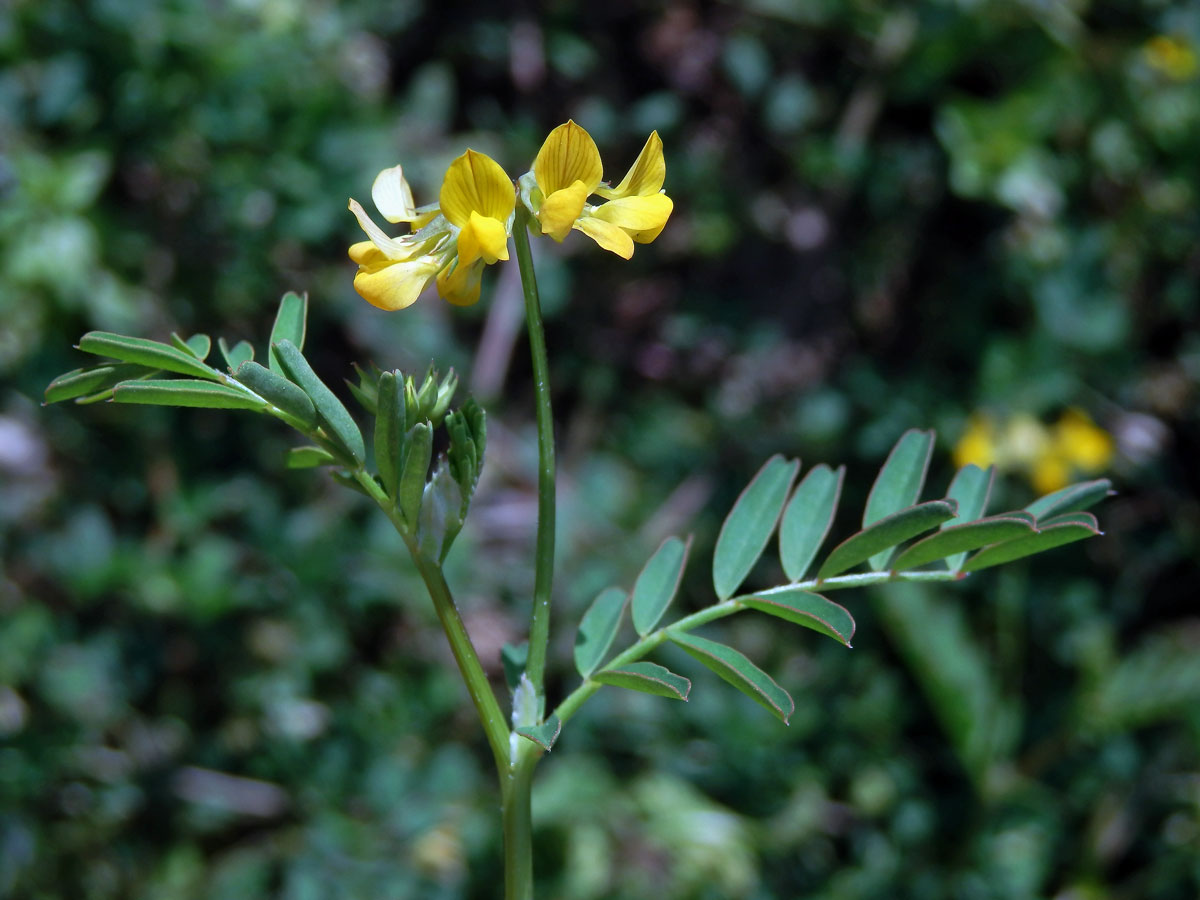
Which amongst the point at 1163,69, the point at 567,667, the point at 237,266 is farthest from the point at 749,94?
the point at 567,667

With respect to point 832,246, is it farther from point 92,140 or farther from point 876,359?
point 92,140

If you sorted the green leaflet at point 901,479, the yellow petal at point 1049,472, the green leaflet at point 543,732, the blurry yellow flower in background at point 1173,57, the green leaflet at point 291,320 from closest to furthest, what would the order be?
the green leaflet at point 543,732 < the green leaflet at point 291,320 < the green leaflet at point 901,479 < the yellow petal at point 1049,472 < the blurry yellow flower in background at point 1173,57

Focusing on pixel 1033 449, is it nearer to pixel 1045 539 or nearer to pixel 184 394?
pixel 1045 539

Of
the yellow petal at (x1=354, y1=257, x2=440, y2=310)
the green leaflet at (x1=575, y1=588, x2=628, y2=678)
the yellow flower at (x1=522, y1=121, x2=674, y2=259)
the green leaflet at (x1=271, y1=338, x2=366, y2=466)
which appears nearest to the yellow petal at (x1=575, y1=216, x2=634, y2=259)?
the yellow flower at (x1=522, y1=121, x2=674, y2=259)

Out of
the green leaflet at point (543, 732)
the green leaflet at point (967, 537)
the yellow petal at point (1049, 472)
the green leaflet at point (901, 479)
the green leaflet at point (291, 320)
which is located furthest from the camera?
the yellow petal at point (1049, 472)

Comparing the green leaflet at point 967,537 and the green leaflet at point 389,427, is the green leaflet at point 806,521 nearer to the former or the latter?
the green leaflet at point 967,537

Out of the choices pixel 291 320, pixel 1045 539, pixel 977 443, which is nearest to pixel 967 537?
pixel 1045 539

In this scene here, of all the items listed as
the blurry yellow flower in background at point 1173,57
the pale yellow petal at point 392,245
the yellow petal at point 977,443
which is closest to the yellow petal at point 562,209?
the pale yellow petal at point 392,245
